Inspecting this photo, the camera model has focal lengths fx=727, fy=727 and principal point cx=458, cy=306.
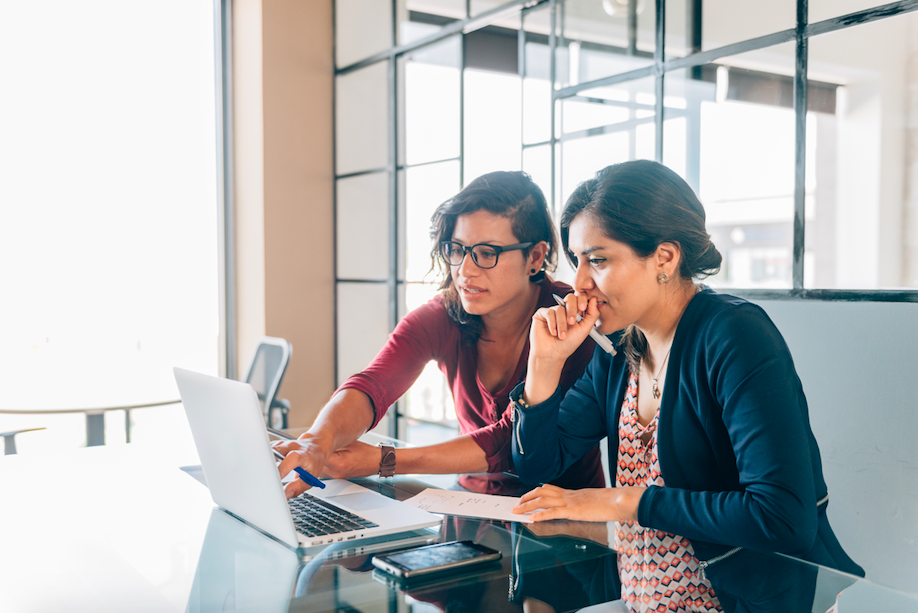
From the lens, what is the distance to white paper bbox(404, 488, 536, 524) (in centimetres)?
→ 119

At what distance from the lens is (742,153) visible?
81.7 inches

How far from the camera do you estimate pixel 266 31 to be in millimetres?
3973

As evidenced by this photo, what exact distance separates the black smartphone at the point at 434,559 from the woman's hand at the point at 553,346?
476 mm

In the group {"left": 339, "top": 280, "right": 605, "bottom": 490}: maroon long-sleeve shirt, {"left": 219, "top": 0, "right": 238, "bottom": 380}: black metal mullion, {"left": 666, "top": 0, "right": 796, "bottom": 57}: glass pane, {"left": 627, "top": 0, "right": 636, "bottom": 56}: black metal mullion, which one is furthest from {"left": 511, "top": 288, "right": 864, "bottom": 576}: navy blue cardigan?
{"left": 219, "top": 0, "right": 238, "bottom": 380}: black metal mullion

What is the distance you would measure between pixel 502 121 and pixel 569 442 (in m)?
1.91

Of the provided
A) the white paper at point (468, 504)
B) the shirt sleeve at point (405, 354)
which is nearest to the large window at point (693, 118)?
the shirt sleeve at point (405, 354)

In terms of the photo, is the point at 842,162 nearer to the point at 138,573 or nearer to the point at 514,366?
the point at 514,366

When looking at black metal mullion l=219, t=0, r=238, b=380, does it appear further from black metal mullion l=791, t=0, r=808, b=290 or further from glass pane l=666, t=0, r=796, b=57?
black metal mullion l=791, t=0, r=808, b=290

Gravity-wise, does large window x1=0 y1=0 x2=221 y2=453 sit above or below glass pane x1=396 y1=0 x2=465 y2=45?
below

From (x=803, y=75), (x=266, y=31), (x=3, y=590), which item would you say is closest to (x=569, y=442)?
(x=3, y=590)

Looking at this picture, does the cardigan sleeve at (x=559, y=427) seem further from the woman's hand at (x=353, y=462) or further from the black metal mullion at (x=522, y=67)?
the black metal mullion at (x=522, y=67)

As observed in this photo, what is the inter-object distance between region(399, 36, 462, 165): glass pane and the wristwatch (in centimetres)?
214

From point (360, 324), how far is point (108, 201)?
151 cm

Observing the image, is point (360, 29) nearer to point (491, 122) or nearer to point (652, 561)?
point (491, 122)
